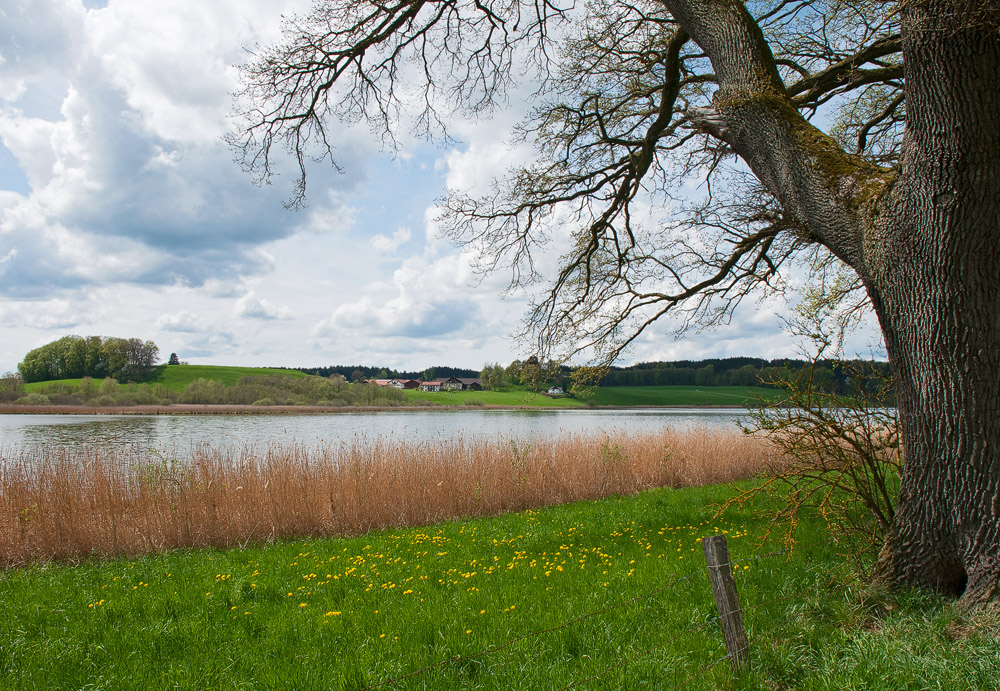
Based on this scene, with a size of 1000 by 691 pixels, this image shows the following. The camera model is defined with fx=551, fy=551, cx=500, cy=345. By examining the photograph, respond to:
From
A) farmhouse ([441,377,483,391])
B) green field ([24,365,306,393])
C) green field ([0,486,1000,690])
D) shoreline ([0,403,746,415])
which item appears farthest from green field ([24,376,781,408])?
green field ([0,486,1000,690])

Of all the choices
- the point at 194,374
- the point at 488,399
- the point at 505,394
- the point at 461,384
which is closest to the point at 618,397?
the point at 505,394

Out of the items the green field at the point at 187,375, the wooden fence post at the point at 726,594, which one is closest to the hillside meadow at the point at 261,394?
the green field at the point at 187,375

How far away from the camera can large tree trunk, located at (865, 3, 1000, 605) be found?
3.68 m

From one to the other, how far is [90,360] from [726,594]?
291ft

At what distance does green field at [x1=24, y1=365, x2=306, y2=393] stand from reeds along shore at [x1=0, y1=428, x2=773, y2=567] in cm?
6420

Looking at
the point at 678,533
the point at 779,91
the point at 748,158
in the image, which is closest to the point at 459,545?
the point at 678,533

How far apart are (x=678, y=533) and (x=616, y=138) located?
19.2 feet

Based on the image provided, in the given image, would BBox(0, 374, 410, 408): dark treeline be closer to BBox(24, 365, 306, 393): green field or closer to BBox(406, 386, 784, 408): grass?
BBox(24, 365, 306, 393): green field

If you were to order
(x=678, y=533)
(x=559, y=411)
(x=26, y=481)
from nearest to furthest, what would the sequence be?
1. (x=678, y=533)
2. (x=26, y=481)
3. (x=559, y=411)

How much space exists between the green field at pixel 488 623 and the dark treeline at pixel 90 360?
257 feet

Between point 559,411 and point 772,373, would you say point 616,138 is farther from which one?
point 559,411

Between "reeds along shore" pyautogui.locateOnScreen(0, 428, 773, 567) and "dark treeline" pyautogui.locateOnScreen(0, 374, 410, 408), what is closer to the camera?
"reeds along shore" pyautogui.locateOnScreen(0, 428, 773, 567)

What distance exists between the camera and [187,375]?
74.6 meters

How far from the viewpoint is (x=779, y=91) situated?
500 centimetres
